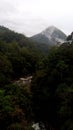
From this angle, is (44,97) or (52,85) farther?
(52,85)

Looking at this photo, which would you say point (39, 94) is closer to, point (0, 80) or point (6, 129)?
point (0, 80)

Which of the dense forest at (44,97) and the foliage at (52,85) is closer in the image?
the dense forest at (44,97)

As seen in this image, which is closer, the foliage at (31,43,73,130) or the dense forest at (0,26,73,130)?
the dense forest at (0,26,73,130)

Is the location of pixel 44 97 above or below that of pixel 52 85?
below

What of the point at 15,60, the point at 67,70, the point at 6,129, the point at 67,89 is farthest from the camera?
the point at 15,60

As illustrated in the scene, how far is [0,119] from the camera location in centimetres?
1728

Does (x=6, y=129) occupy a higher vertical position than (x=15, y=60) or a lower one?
lower

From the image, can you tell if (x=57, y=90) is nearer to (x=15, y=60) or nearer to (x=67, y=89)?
(x=67, y=89)

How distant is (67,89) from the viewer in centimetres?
2269

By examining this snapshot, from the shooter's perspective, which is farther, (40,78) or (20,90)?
(40,78)

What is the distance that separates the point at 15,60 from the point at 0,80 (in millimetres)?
12632

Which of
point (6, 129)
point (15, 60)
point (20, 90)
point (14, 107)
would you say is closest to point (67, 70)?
point (20, 90)

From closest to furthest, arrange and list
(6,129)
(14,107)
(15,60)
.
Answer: (6,129), (14,107), (15,60)

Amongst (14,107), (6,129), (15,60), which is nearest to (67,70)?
(14,107)
